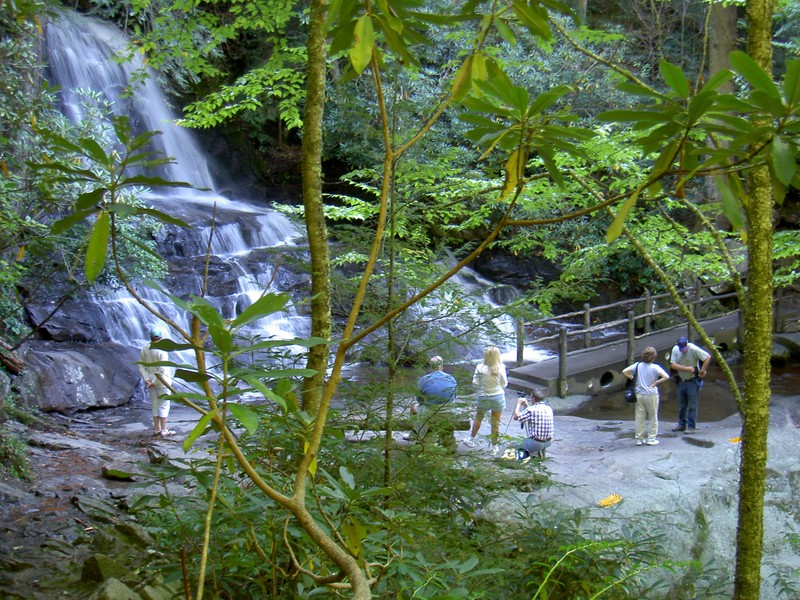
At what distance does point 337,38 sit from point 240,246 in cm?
1400

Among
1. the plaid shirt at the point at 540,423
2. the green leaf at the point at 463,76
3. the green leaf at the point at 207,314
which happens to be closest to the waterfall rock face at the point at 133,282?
the plaid shirt at the point at 540,423

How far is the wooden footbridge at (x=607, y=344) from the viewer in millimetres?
11680

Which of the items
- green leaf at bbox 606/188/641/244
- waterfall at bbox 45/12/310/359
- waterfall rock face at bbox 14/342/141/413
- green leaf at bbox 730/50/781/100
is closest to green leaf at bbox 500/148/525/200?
green leaf at bbox 606/188/641/244

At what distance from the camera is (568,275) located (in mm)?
4250

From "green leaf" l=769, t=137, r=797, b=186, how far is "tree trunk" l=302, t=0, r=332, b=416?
1.86 metres

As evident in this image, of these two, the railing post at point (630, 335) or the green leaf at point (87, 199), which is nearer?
the green leaf at point (87, 199)

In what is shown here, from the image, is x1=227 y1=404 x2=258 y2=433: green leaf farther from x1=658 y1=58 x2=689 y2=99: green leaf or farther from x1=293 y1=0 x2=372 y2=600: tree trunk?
x1=293 y1=0 x2=372 y2=600: tree trunk

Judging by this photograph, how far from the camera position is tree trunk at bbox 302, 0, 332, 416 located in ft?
10.2

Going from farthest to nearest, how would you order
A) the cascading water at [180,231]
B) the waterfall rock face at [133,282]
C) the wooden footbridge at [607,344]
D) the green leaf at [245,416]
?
the cascading water at [180,231] → the wooden footbridge at [607,344] → the waterfall rock face at [133,282] → the green leaf at [245,416]

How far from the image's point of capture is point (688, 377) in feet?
30.1

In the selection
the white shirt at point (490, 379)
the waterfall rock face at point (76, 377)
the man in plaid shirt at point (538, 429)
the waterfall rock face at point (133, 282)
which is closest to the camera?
the man in plaid shirt at point (538, 429)

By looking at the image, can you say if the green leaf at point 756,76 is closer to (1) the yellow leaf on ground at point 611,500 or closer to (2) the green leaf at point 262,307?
(2) the green leaf at point 262,307

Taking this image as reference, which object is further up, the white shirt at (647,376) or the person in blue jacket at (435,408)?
the person in blue jacket at (435,408)

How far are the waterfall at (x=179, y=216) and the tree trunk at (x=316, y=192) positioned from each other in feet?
29.2
